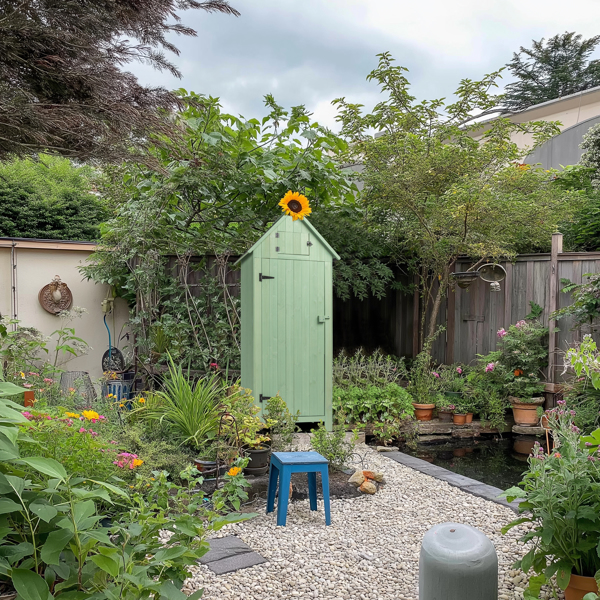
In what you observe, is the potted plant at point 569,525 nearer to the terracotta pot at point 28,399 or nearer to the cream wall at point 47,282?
the terracotta pot at point 28,399

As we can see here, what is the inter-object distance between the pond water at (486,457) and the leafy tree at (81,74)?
361 centimetres

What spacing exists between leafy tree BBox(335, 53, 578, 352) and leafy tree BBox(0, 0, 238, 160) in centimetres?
381

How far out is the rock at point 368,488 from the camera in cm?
373

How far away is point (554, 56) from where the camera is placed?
21281mm

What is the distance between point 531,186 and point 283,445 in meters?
4.68

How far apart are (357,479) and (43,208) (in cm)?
1097

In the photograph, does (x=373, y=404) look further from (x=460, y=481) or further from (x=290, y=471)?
(x=290, y=471)

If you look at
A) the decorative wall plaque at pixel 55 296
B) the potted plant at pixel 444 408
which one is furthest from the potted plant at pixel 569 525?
the decorative wall plaque at pixel 55 296

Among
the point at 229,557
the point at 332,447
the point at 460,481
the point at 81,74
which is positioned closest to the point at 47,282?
the point at 332,447

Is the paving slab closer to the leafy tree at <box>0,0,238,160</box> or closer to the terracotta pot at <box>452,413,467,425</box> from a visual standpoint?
the terracotta pot at <box>452,413,467,425</box>

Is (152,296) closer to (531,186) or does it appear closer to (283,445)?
(283,445)

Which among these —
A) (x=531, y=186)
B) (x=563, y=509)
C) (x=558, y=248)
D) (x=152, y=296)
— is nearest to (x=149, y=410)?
(x=152, y=296)

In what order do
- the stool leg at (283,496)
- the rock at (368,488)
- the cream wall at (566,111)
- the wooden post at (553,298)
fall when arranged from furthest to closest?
1. the cream wall at (566,111)
2. the wooden post at (553,298)
3. the rock at (368,488)
4. the stool leg at (283,496)

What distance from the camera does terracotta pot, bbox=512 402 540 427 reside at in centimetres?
604
